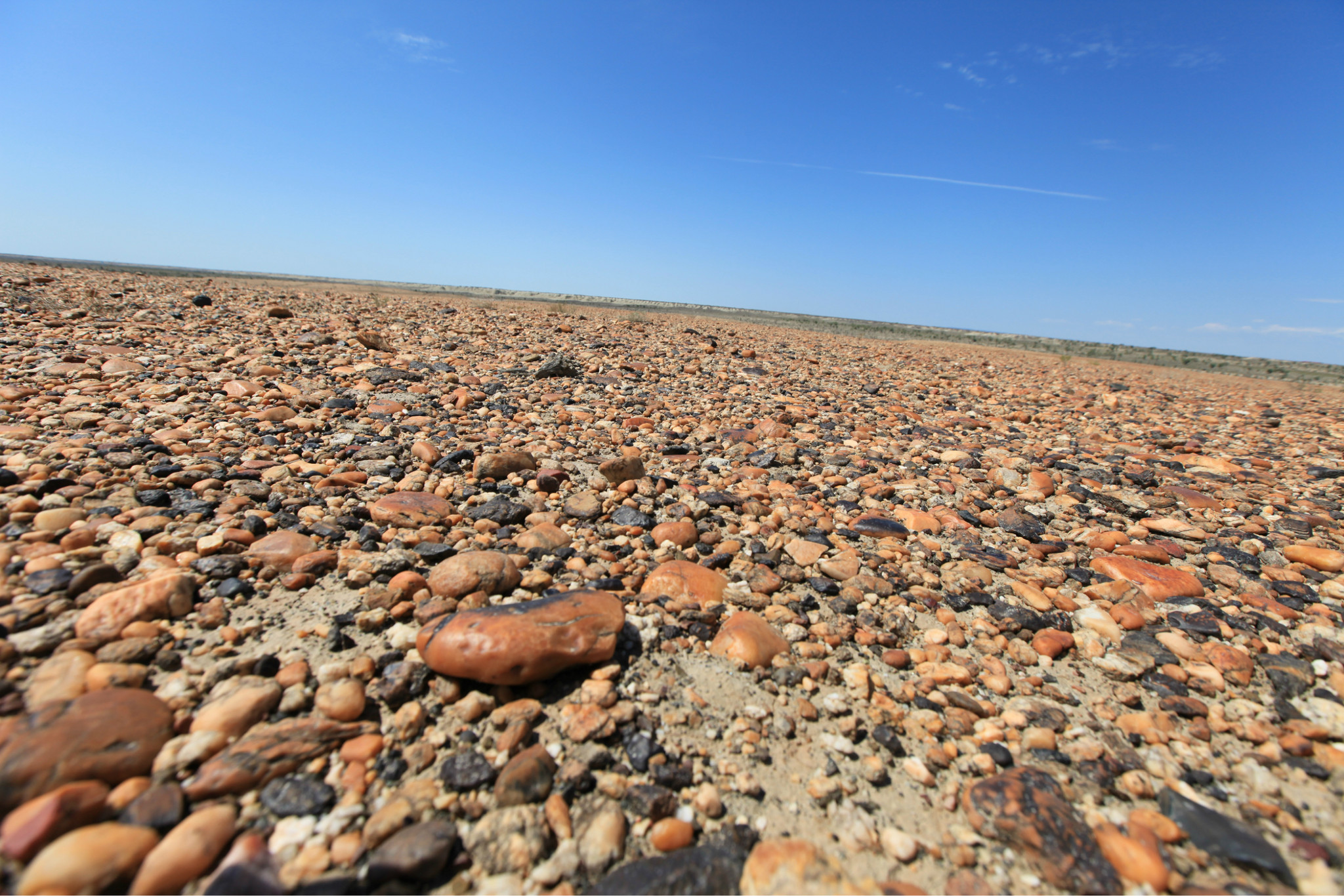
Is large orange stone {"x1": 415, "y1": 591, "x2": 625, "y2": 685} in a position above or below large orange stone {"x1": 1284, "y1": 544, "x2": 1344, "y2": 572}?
below

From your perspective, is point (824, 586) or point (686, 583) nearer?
point (686, 583)

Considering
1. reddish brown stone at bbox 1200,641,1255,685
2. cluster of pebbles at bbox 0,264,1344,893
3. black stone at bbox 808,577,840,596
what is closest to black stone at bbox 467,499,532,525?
cluster of pebbles at bbox 0,264,1344,893

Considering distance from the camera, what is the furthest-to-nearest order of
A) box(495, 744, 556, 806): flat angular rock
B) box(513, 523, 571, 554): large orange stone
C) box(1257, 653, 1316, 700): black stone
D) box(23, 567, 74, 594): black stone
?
1. box(513, 523, 571, 554): large orange stone
2. box(1257, 653, 1316, 700): black stone
3. box(23, 567, 74, 594): black stone
4. box(495, 744, 556, 806): flat angular rock

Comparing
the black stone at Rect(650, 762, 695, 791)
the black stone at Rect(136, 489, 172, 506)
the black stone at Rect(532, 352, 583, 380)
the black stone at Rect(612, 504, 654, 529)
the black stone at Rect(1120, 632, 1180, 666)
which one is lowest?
the black stone at Rect(650, 762, 695, 791)

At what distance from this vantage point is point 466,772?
1697 millimetres

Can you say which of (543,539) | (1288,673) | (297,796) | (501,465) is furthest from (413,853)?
(1288,673)

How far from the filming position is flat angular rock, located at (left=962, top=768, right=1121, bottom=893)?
5.10 feet

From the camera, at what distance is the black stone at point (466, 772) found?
166 cm

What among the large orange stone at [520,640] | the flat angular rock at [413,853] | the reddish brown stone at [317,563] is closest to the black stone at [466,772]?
the flat angular rock at [413,853]

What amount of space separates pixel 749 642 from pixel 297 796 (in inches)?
64.3

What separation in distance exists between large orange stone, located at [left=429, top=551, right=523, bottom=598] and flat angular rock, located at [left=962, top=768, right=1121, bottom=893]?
2005 millimetres

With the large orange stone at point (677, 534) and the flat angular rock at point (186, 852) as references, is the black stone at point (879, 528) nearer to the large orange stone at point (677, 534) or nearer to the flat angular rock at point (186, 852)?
the large orange stone at point (677, 534)

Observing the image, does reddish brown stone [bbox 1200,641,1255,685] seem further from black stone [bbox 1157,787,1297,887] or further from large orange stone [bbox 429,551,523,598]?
large orange stone [bbox 429,551,523,598]

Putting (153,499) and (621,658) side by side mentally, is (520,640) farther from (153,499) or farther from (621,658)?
(153,499)
